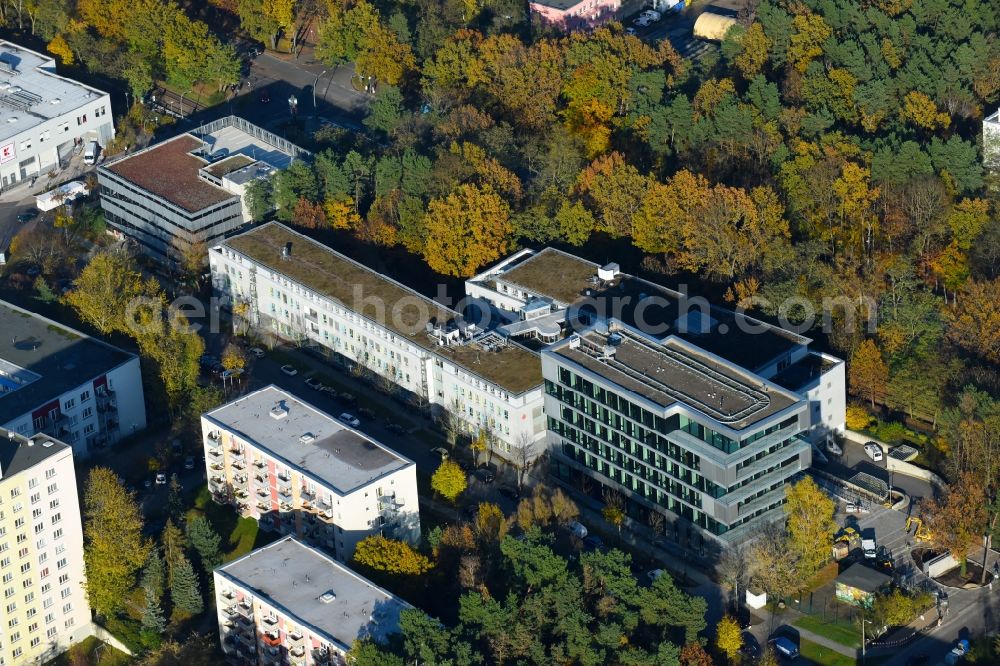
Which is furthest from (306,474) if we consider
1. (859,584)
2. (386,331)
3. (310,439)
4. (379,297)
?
(859,584)

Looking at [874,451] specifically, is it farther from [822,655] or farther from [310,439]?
[310,439]

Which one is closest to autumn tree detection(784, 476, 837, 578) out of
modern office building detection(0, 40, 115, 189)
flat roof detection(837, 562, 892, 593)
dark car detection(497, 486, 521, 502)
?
flat roof detection(837, 562, 892, 593)

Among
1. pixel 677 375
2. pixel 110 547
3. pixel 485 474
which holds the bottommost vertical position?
pixel 485 474

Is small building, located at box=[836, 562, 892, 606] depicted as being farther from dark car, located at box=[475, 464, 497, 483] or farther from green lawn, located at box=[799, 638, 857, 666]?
dark car, located at box=[475, 464, 497, 483]

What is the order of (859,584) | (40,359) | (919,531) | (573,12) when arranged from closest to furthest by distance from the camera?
(859,584) < (919,531) < (40,359) < (573,12)


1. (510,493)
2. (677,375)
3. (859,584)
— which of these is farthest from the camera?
(510,493)

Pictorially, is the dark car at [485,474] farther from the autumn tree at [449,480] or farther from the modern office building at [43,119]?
the modern office building at [43,119]

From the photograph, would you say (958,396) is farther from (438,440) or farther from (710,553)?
(438,440)

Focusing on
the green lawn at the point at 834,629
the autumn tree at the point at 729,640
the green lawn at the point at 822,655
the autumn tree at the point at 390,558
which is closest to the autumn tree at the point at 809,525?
the green lawn at the point at 834,629
